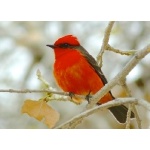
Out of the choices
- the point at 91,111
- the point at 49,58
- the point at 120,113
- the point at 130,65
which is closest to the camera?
the point at 91,111

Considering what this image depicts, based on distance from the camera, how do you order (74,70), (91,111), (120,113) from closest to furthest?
(91,111), (74,70), (120,113)

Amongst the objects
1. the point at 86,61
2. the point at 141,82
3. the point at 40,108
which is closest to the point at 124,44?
the point at 141,82

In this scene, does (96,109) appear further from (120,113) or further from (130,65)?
(120,113)

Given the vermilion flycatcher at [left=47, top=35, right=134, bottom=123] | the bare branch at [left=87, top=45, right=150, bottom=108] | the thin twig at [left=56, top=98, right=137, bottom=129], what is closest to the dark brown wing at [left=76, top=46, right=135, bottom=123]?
the vermilion flycatcher at [left=47, top=35, right=134, bottom=123]

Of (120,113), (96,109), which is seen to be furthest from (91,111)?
(120,113)

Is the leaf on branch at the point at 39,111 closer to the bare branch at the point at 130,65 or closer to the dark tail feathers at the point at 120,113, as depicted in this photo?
the bare branch at the point at 130,65

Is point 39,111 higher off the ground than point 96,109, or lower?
lower

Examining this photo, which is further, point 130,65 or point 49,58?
point 49,58
